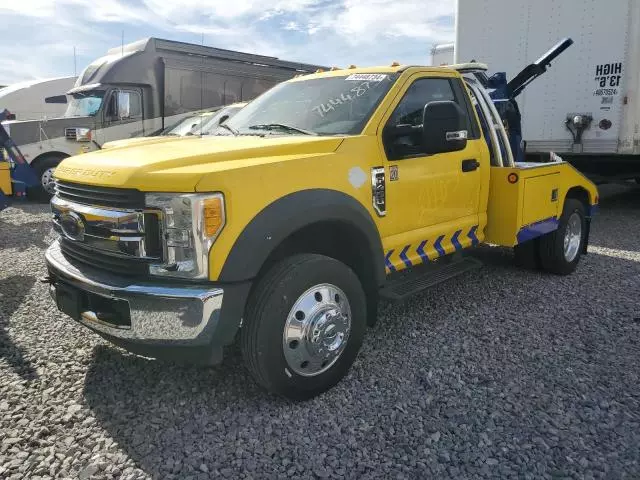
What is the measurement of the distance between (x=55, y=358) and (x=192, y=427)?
1354mm

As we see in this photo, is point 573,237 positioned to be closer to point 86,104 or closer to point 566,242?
point 566,242

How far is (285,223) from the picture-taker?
278 centimetres

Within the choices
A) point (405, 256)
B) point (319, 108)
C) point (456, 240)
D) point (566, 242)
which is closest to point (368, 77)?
point (319, 108)

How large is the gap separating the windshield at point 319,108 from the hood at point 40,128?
8.39 metres

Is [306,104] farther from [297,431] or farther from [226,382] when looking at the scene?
[297,431]

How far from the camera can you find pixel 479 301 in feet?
15.3

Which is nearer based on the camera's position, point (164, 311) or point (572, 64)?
point (164, 311)

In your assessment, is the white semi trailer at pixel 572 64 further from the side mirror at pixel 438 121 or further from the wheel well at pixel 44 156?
the wheel well at pixel 44 156

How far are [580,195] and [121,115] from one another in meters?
9.30

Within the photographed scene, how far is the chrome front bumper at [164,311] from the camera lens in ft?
8.27

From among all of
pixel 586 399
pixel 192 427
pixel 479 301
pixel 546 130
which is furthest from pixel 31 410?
pixel 546 130

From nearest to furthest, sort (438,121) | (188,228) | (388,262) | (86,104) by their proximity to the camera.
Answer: (188,228) < (438,121) < (388,262) < (86,104)

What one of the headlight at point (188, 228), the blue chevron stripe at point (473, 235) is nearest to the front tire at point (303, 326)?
the headlight at point (188, 228)

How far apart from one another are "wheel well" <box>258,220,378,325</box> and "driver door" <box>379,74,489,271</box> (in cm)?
24
